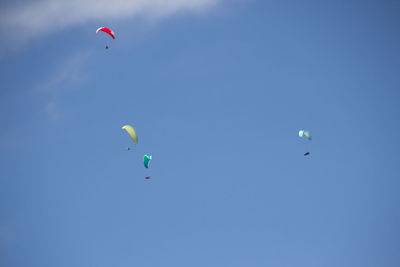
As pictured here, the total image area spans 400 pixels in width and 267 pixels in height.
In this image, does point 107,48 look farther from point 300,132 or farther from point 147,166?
point 300,132

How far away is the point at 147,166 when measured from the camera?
355 feet

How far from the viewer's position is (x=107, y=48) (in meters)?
109

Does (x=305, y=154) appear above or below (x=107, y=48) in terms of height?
below

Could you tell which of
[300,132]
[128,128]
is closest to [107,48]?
[128,128]

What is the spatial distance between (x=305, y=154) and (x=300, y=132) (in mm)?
3443

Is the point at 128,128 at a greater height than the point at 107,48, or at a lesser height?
lesser

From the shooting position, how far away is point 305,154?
4267 inches

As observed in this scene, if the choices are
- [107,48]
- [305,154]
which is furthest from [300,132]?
[107,48]

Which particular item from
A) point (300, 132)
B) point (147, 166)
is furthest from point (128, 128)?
point (300, 132)

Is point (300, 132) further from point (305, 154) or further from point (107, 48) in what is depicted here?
point (107, 48)

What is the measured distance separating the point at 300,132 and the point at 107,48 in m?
Answer: 28.4

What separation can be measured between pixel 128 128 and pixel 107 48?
11268 mm

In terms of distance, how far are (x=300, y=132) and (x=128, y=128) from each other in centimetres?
2318

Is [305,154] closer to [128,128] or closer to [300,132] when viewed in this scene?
[300,132]
